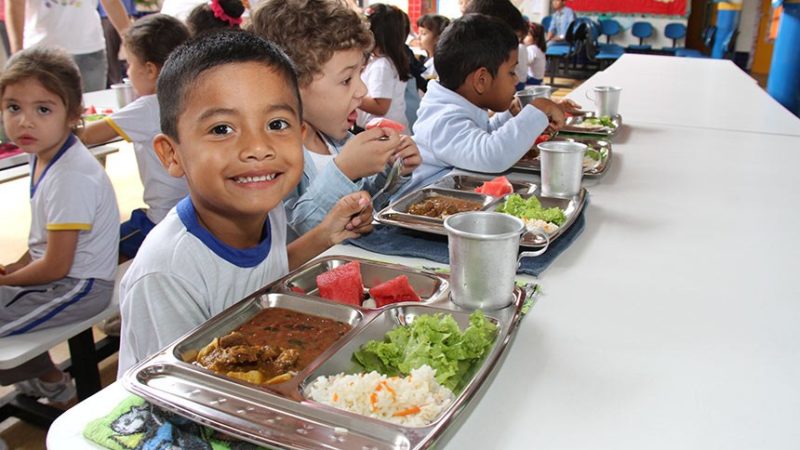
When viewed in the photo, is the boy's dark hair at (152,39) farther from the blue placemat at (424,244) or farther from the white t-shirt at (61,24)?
the white t-shirt at (61,24)

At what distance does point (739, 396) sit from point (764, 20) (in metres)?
11.8

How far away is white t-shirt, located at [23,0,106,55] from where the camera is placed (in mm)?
4012

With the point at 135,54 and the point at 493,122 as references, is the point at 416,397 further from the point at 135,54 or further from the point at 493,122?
the point at 135,54

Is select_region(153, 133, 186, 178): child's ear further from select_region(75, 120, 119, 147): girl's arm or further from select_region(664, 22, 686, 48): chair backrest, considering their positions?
select_region(664, 22, 686, 48): chair backrest

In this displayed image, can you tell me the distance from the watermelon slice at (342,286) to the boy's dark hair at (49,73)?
1.30 metres

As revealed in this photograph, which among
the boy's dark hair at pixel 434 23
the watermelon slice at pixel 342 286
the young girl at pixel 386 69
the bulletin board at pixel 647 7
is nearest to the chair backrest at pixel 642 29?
the bulletin board at pixel 647 7

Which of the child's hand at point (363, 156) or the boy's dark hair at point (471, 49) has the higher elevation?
the boy's dark hair at point (471, 49)

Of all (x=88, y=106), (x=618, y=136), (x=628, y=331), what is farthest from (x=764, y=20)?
(x=628, y=331)

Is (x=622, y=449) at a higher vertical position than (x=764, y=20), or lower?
higher

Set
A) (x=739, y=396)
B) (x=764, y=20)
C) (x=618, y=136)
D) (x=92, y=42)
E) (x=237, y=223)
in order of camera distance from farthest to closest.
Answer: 1. (x=764, y=20)
2. (x=92, y=42)
3. (x=618, y=136)
4. (x=237, y=223)
5. (x=739, y=396)

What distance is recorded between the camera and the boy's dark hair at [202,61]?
3.56 ft

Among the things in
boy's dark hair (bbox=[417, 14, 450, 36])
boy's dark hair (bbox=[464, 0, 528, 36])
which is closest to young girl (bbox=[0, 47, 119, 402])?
boy's dark hair (bbox=[464, 0, 528, 36])

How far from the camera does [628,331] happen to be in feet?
3.36

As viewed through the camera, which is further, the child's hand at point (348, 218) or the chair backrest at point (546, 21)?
the chair backrest at point (546, 21)
